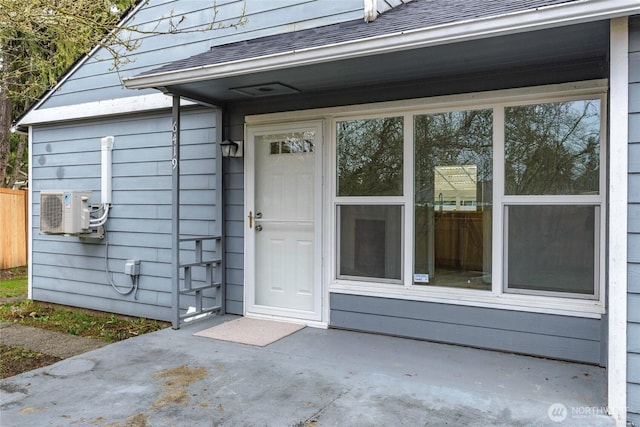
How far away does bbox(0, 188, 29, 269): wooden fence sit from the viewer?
857cm

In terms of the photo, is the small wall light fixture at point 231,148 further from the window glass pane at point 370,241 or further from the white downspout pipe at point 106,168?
the white downspout pipe at point 106,168

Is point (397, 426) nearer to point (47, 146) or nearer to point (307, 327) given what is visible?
point (307, 327)

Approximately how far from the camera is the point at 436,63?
331 centimetres

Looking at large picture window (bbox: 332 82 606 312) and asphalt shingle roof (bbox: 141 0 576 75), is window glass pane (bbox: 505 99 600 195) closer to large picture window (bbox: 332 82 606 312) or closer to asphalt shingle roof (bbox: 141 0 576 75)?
large picture window (bbox: 332 82 606 312)

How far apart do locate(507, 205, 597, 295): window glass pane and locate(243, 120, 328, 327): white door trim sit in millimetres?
1543

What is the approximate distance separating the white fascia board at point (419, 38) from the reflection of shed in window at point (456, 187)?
1.15 metres

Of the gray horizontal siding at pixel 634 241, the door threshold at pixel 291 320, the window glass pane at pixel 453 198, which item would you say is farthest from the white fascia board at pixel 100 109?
the gray horizontal siding at pixel 634 241

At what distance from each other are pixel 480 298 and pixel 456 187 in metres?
0.85

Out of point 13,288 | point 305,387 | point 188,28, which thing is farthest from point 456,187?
point 13,288

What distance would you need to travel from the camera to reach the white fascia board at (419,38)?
239 centimetres

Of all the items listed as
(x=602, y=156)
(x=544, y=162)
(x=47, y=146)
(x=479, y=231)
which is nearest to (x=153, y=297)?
Result: (x=47, y=146)

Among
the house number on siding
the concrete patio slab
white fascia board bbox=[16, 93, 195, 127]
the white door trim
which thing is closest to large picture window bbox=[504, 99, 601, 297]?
the concrete patio slab

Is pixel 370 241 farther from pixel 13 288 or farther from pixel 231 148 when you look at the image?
pixel 13 288

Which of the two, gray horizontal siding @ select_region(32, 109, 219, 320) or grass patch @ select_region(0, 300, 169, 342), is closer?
grass patch @ select_region(0, 300, 169, 342)
